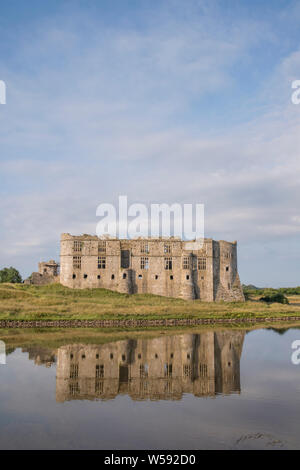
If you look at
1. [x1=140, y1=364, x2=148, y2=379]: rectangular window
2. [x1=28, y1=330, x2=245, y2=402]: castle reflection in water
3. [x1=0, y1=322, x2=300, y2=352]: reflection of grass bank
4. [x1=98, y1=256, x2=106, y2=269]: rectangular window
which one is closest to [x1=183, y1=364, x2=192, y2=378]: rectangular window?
[x1=28, y1=330, x2=245, y2=402]: castle reflection in water

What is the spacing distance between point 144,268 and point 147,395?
47.9m

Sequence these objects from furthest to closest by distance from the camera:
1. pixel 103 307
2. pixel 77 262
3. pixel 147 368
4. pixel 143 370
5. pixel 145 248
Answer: pixel 145 248 → pixel 77 262 → pixel 103 307 → pixel 147 368 → pixel 143 370

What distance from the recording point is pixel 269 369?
86.4ft

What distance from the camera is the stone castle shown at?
217 feet

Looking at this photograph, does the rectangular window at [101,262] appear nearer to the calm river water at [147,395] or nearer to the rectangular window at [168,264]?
the rectangular window at [168,264]

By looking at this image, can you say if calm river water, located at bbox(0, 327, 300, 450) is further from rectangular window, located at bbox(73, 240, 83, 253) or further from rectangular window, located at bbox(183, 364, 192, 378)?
rectangular window, located at bbox(73, 240, 83, 253)

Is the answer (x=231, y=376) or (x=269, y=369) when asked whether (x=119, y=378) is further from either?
(x=269, y=369)

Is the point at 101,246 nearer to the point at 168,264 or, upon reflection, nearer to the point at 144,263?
the point at 144,263

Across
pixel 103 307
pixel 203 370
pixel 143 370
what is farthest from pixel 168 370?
pixel 103 307

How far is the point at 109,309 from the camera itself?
52156 mm

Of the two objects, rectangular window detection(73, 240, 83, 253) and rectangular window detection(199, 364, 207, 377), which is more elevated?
rectangular window detection(73, 240, 83, 253)
